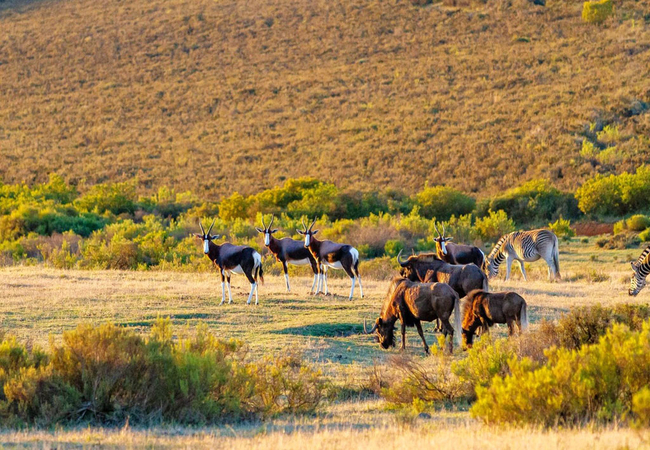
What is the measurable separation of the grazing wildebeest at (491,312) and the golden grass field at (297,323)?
958mm

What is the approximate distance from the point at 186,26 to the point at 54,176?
32157mm

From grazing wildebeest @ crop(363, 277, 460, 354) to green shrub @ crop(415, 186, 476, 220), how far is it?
27467mm

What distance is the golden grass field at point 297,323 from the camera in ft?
26.3

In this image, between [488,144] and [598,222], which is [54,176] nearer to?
[488,144]

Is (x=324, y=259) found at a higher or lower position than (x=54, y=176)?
lower

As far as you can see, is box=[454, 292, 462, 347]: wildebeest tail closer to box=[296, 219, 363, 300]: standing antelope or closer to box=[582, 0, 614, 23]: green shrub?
box=[296, 219, 363, 300]: standing antelope

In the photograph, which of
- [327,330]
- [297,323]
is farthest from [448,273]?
[297,323]

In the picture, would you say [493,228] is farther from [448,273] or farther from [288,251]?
[448,273]

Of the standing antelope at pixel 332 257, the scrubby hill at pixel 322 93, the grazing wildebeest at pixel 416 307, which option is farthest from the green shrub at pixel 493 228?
the grazing wildebeest at pixel 416 307

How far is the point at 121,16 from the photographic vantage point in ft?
272

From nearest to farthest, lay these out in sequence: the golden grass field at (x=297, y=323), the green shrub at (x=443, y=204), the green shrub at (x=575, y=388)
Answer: the golden grass field at (x=297, y=323), the green shrub at (x=575, y=388), the green shrub at (x=443, y=204)

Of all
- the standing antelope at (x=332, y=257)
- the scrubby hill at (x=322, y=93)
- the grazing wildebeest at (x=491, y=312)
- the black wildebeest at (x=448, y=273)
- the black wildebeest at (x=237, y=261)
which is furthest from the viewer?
the scrubby hill at (x=322, y=93)

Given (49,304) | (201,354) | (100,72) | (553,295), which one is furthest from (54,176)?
(201,354)

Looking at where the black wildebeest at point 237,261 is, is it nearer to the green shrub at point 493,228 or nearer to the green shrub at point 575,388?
the green shrub at point 575,388
